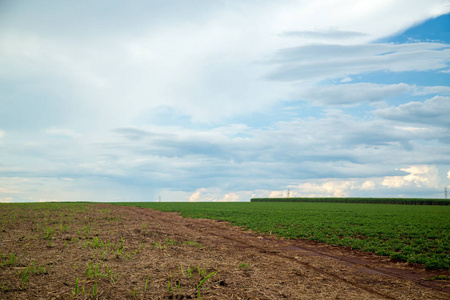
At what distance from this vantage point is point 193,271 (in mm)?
8859

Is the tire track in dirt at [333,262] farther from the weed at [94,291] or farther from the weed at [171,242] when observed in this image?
the weed at [94,291]

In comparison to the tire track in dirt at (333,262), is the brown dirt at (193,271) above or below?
above

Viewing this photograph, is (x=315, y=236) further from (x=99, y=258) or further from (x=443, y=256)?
(x=99, y=258)

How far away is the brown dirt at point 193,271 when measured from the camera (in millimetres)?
7398

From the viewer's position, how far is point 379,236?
1919 centimetres

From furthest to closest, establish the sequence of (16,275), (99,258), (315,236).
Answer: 1. (315,236)
2. (99,258)
3. (16,275)

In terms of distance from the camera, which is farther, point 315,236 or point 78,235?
point 315,236

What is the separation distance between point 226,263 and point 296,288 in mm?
3027

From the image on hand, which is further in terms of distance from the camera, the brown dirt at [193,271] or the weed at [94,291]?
the brown dirt at [193,271]

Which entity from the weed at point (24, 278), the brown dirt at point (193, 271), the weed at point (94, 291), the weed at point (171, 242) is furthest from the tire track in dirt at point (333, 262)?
the weed at point (24, 278)

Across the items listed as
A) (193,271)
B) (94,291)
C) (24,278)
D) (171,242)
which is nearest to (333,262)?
(193,271)

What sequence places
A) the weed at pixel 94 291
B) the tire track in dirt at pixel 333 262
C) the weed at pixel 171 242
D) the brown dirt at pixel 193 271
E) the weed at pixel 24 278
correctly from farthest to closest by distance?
the weed at pixel 171 242 < the tire track in dirt at pixel 333 262 < the weed at pixel 24 278 < the brown dirt at pixel 193 271 < the weed at pixel 94 291

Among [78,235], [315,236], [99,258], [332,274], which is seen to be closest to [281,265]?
[332,274]

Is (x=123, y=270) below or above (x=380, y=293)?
above
